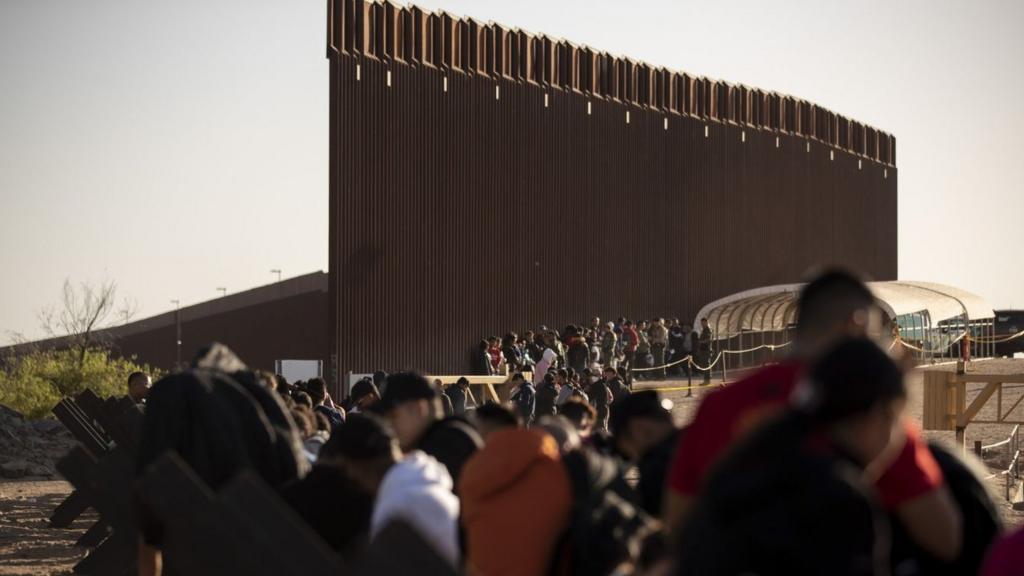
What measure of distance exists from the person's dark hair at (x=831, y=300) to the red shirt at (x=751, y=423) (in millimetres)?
194

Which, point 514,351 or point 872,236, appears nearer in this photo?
point 514,351

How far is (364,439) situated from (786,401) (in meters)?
2.18

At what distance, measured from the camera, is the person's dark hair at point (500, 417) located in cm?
639

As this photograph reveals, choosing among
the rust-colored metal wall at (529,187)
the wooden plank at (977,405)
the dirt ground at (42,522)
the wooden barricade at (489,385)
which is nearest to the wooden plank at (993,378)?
the wooden plank at (977,405)

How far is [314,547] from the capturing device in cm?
480

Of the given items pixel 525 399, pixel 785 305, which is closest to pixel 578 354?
pixel 525 399

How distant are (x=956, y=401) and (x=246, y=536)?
18.5m

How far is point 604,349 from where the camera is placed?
3284cm

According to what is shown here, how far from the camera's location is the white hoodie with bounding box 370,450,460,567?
204 inches

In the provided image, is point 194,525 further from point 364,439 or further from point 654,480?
point 654,480

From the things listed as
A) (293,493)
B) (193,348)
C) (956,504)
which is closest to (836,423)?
(956,504)

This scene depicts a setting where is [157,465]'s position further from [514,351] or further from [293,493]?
[514,351]

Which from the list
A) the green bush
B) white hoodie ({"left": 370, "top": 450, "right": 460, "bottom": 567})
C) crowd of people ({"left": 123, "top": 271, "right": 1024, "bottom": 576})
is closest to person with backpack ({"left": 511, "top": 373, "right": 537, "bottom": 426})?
the green bush

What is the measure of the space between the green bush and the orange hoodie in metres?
23.4
